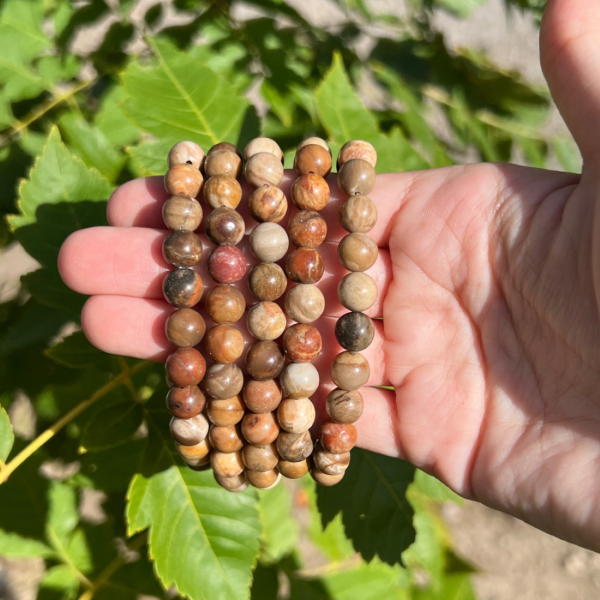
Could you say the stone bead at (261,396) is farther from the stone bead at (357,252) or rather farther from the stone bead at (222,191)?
the stone bead at (222,191)

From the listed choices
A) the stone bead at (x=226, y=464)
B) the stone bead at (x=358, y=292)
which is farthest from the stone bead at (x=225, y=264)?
the stone bead at (x=226, y=464)

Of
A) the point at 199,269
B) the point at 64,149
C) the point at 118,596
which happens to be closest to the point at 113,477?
the point at 118,596

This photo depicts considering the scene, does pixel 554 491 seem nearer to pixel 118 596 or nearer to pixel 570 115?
pixel 570 115

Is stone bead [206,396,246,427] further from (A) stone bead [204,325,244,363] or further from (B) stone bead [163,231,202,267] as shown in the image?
(B) stone bead [163,231,202,267]

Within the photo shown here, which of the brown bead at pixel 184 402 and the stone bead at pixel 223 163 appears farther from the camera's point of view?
the stone bead at pixel 223 163

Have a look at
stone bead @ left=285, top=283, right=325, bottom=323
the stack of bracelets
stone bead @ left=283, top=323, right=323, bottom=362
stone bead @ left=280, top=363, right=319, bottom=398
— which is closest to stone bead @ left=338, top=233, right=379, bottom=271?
the stack of bracelets

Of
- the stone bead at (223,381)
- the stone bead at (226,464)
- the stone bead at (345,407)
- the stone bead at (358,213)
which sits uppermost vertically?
the stone bead at (358,213)

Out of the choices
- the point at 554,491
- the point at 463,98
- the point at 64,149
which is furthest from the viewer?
the point at 463,98
